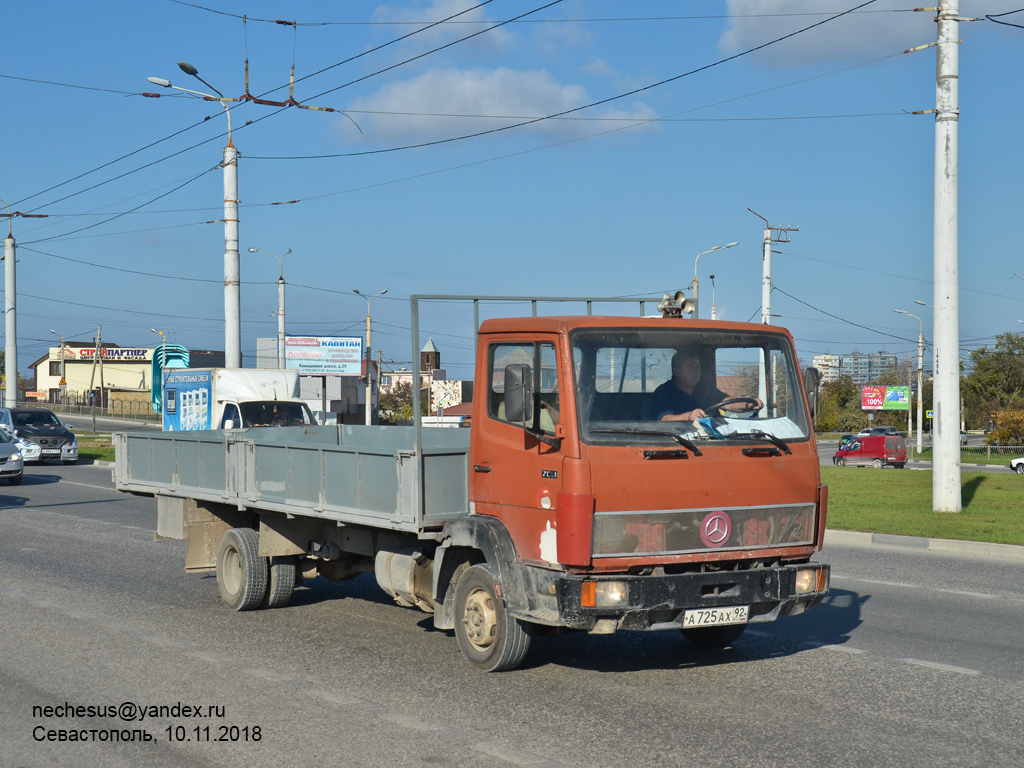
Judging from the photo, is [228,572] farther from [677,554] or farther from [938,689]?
[938,689]

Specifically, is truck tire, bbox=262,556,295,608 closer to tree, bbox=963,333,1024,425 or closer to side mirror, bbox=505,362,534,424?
side mirror, bbox=505,362,534,424

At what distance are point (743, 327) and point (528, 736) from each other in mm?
3038

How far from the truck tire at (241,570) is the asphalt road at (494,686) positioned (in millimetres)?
163

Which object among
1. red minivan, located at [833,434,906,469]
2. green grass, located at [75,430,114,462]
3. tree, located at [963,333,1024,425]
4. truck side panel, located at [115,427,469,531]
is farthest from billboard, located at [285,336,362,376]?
tree, located at [963,333,1024,425]

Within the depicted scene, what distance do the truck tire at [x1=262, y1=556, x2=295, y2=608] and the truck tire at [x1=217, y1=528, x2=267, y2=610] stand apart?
0.06 metres

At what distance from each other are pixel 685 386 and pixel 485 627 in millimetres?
1997

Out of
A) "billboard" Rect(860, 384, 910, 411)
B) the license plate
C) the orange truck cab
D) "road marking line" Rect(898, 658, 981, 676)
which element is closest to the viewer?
the orange truck cab

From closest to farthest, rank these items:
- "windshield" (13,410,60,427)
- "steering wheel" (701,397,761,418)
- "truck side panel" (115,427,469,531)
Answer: "steering wheel" (701,397,761,418) < "truck side panel" (115,427,469,531) < "windshield" (13,410,60,427)

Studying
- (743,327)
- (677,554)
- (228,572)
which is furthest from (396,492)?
(228,572)

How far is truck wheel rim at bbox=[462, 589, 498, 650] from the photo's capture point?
6.73m

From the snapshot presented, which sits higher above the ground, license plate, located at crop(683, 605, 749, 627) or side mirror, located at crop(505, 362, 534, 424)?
side mirror, located at crop(505, 362, 534, 424)

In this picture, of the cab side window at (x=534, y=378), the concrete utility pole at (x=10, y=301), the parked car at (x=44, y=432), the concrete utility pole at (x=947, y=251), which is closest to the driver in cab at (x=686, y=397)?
the cab side window at (x=534, y=378)

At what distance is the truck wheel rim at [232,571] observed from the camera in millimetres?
9305

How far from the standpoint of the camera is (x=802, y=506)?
6.73 m
